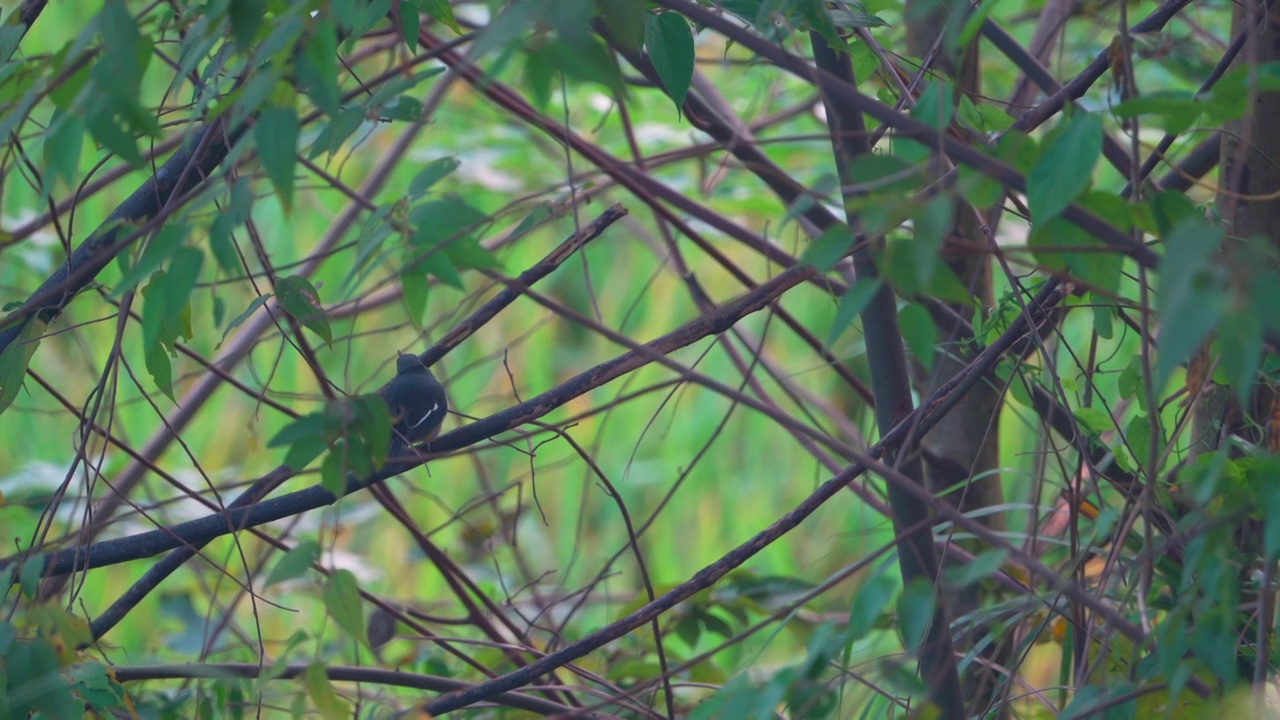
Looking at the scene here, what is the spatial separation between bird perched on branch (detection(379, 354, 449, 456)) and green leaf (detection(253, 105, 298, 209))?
0.93 metres

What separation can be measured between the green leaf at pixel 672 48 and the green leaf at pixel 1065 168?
47 centimetres

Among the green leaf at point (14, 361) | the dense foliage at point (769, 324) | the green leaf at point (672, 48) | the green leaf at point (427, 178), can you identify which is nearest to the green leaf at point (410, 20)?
the dense foliage at point (769, 324)

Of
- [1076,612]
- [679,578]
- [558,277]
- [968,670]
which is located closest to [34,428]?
[558,277]

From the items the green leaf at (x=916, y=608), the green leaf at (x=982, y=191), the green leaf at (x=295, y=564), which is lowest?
the green leaf at (x=916, y=608)

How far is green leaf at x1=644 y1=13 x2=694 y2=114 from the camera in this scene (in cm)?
120

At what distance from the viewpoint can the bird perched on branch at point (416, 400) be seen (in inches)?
71.4

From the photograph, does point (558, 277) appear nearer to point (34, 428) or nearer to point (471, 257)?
point (34, 428)

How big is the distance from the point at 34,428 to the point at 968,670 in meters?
3.99

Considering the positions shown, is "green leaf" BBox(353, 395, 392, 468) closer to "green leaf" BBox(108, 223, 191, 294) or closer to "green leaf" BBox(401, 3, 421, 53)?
"green leaf" BBox(108, 223, 191, 294)

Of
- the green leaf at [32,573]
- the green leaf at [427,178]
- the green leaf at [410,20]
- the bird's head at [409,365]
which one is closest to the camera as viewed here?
the green leaf at [427,178]

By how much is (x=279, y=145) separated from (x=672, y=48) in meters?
0.53

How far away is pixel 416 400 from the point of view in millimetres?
1820

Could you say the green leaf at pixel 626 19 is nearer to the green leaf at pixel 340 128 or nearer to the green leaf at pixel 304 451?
the green leaf at pixel 340 128

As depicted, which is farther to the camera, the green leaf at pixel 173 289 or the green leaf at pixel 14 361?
the green leaf at pixel 14 361
